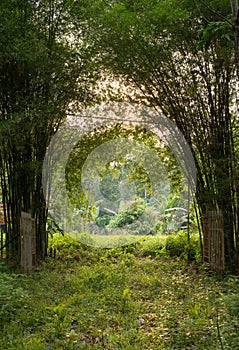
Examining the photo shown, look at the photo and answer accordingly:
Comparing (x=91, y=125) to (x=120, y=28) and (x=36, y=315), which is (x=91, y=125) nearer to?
(x=120, y=28)

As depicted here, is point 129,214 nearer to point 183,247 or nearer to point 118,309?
point 183,247

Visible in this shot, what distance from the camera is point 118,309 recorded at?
143 inches

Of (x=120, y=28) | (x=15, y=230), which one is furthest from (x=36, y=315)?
(x=120, y=28)

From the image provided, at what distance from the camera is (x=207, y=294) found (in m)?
4.00

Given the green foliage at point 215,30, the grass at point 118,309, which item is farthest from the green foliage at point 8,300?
the green foliage at point 215,30

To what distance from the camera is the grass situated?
8.96 feet

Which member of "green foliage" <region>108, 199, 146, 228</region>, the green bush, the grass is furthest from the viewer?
"green foliage" <region>108, 199, 146, 228</region>

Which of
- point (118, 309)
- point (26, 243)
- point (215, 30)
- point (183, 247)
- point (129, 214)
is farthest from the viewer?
point (129, 214)

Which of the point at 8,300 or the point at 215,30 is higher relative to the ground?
the point at 215,30

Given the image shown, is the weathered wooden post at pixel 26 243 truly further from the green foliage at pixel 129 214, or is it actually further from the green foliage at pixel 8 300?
the green foliage at pixel 129 214

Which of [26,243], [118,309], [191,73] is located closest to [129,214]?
[26,243]

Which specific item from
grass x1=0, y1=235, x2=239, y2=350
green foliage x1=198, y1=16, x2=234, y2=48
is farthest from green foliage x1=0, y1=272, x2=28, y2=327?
green foliage x1=198, y1=16, x2=234, y2=48

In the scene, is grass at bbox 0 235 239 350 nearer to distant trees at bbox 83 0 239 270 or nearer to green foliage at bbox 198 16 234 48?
distant trees at bbox 83 0 239 270

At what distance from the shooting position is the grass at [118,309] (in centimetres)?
273
